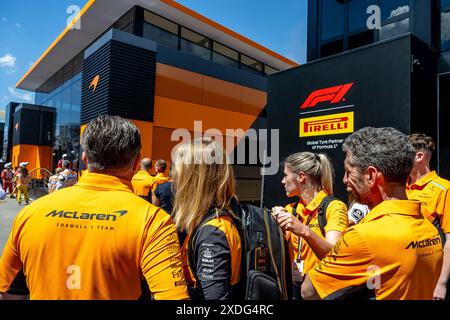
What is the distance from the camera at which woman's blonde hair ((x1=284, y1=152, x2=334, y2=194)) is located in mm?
2504

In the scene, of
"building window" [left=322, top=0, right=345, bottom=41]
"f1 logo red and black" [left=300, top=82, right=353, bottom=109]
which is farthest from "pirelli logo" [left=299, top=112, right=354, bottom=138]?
"building window" [left=322, top=0, right=345, bottom=41]

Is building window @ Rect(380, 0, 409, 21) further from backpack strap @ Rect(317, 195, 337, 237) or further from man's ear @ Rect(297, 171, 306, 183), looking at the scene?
backpack strap @ Rect(317, 195, 337, 237)

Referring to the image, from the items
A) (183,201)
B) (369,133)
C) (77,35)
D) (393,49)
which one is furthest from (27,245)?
(77,35)

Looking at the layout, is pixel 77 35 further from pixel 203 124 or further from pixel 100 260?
pixel 100 260

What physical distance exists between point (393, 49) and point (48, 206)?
3956 millimetres

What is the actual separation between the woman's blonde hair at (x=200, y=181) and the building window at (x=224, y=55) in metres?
15.7

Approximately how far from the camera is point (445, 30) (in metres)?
4.99

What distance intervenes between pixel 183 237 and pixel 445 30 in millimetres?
5564

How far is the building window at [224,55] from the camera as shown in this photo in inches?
656

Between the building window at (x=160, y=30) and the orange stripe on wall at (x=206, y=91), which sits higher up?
the building window at (x=160, y=30)

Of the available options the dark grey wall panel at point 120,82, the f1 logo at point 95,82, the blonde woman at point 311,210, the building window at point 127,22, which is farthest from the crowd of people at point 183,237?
the building window at point 127,22

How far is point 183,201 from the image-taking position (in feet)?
5.25

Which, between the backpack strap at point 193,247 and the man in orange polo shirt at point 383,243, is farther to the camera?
the backpack strap at point 193,247

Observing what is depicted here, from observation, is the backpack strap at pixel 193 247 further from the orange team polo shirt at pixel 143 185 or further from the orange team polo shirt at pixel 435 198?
the orange team polo shirt at pixel 143 185
